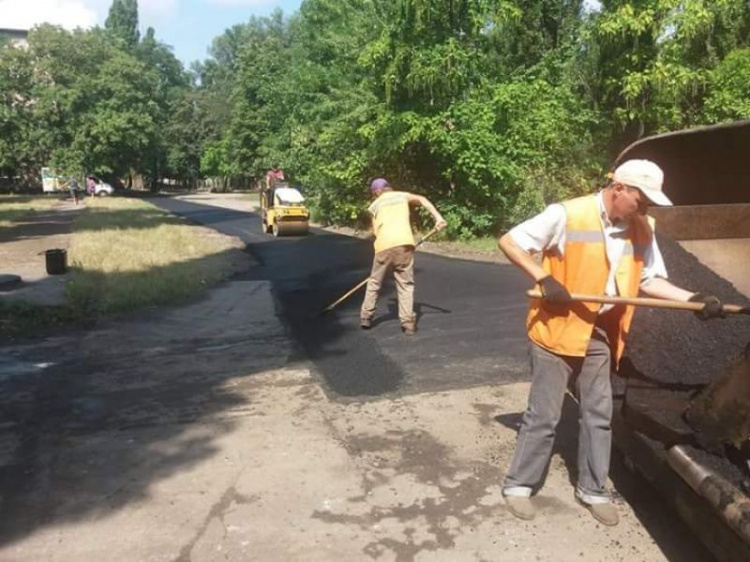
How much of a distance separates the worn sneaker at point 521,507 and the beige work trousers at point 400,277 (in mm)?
3581

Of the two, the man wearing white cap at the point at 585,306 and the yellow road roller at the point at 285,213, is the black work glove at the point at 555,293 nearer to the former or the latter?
the man wearing white cap at the point at 585,306

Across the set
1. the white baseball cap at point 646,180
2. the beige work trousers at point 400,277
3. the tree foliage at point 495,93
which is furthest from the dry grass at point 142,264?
the white baseball cap at point 646,180

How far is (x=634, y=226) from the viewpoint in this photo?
3.06 m

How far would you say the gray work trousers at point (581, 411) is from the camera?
313cm

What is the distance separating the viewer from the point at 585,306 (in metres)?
3.04

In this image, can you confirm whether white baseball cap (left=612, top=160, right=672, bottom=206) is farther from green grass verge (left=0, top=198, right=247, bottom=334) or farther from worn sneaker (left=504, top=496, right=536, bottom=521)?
green grass verge (left=0, top=198, right=247, bottom=334)

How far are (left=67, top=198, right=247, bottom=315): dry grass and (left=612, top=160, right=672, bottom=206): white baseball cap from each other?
687 centimetres

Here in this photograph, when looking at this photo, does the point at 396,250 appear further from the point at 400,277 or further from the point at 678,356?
the point at 678,356

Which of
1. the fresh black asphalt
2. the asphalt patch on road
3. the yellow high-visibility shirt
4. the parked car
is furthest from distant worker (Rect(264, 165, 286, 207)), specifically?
the parked car

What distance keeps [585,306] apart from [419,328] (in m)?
4.08

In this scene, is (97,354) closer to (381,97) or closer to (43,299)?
(43,299)

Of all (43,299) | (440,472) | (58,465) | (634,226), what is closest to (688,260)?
(634,226)

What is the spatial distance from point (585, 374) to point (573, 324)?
252mm

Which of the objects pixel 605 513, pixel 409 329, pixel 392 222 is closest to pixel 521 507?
pixel 605 513
